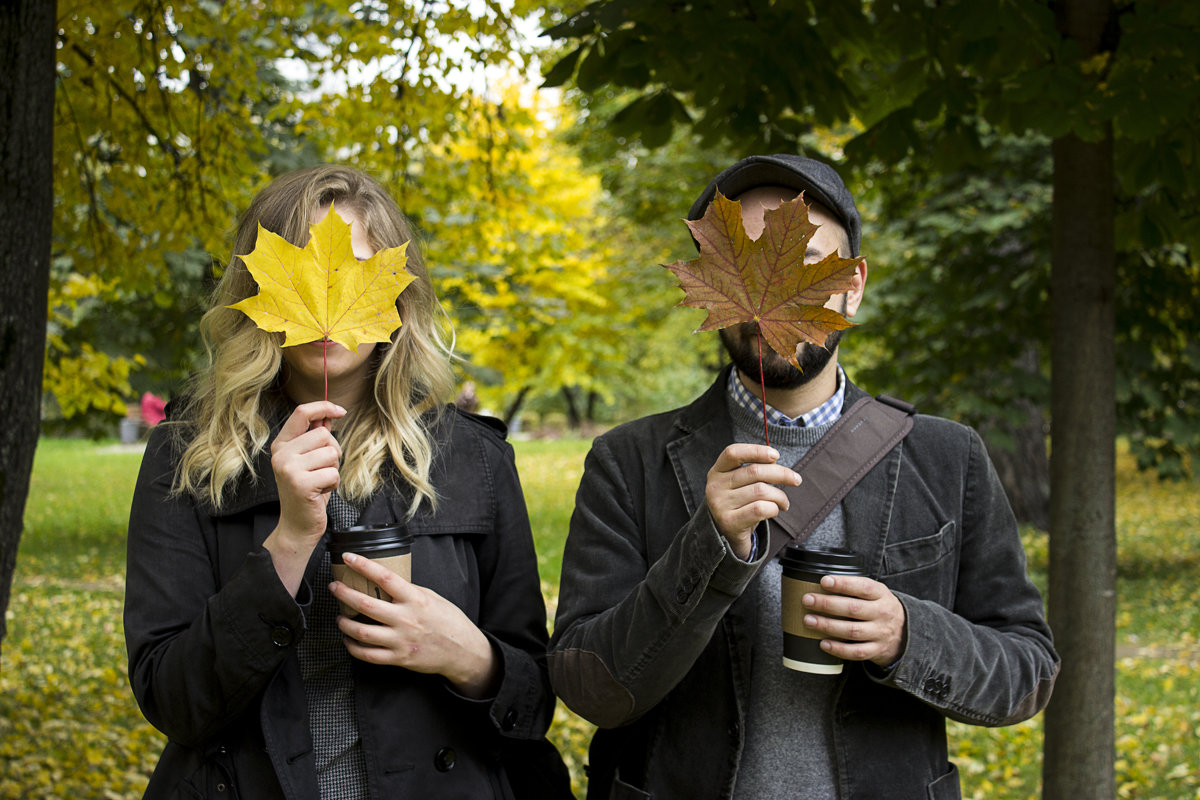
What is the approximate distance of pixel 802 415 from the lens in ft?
6.59

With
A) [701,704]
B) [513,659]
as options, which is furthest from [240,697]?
[701,704]

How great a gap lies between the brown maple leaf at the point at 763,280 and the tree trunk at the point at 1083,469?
225cm

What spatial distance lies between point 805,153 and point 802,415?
7.28 ft

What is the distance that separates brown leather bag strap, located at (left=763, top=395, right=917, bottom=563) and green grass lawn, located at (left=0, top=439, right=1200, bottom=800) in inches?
137

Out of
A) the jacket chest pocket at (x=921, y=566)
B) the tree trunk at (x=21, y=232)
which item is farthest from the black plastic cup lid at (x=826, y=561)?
the tree trunk at (x=21, y=232)

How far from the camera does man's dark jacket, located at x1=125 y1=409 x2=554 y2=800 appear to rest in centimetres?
165

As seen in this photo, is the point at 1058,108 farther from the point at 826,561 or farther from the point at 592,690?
the point at 592,690

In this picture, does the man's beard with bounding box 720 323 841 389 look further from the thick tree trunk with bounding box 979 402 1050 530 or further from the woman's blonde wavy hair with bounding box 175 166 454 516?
the thick tree trunk with bounding box 979 402 1050 530

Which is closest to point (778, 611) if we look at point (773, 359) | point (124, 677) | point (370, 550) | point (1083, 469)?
point (773, 359)

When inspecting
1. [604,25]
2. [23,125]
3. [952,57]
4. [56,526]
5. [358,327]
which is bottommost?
[56,526]

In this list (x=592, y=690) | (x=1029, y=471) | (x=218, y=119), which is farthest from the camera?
(x=1029, y=471)

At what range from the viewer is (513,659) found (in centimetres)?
188

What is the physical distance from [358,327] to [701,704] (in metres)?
0.94

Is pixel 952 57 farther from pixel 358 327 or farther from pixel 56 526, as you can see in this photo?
pixel 56 526
